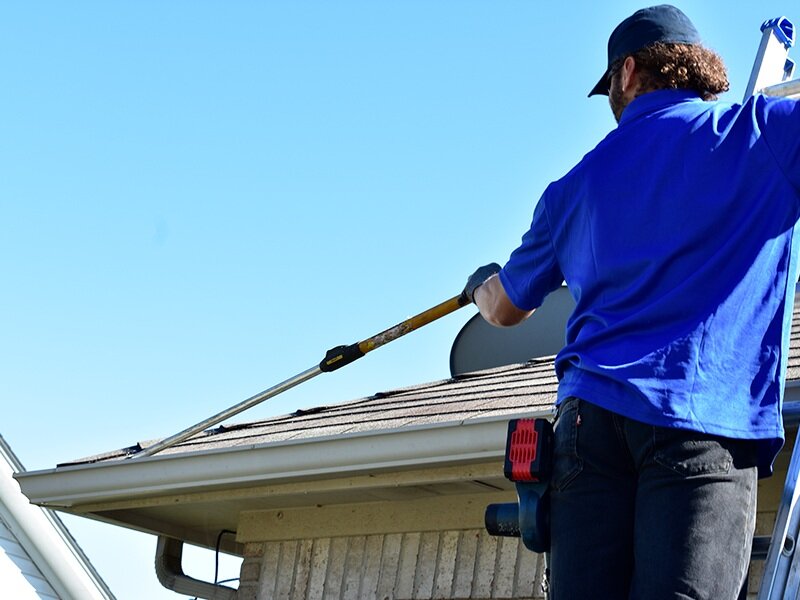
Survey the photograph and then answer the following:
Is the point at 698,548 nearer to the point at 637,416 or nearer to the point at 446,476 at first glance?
the point at 637,416

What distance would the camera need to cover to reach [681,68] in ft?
9.98

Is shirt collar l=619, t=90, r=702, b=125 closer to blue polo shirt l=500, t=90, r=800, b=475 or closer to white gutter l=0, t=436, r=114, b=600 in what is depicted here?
blue polo shirt l=500, t=90, r=800, b=475

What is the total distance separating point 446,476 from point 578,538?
2114mm

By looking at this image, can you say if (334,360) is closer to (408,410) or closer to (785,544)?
(408,410)

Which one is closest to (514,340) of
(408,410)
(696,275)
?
(408,410)

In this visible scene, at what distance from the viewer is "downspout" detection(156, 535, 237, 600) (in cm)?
605

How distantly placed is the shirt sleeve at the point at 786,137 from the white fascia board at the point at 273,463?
65.9 inches

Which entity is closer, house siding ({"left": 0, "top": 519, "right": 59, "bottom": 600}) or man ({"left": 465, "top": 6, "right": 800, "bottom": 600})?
man ({"left": 465, "top": 6, "right": 800, "bottom": 600})

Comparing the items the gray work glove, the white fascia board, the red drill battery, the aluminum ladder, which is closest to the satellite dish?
the white fascia board

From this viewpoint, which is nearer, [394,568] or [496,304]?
[496,304]

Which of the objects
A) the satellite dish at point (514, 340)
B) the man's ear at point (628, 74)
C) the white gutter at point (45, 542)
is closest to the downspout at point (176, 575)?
the satellite dish at point (514, 340)

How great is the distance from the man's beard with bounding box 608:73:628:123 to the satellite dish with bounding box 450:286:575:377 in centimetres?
407

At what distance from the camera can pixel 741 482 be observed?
2592 millimetres

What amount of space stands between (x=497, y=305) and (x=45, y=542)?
7533 millimetres
